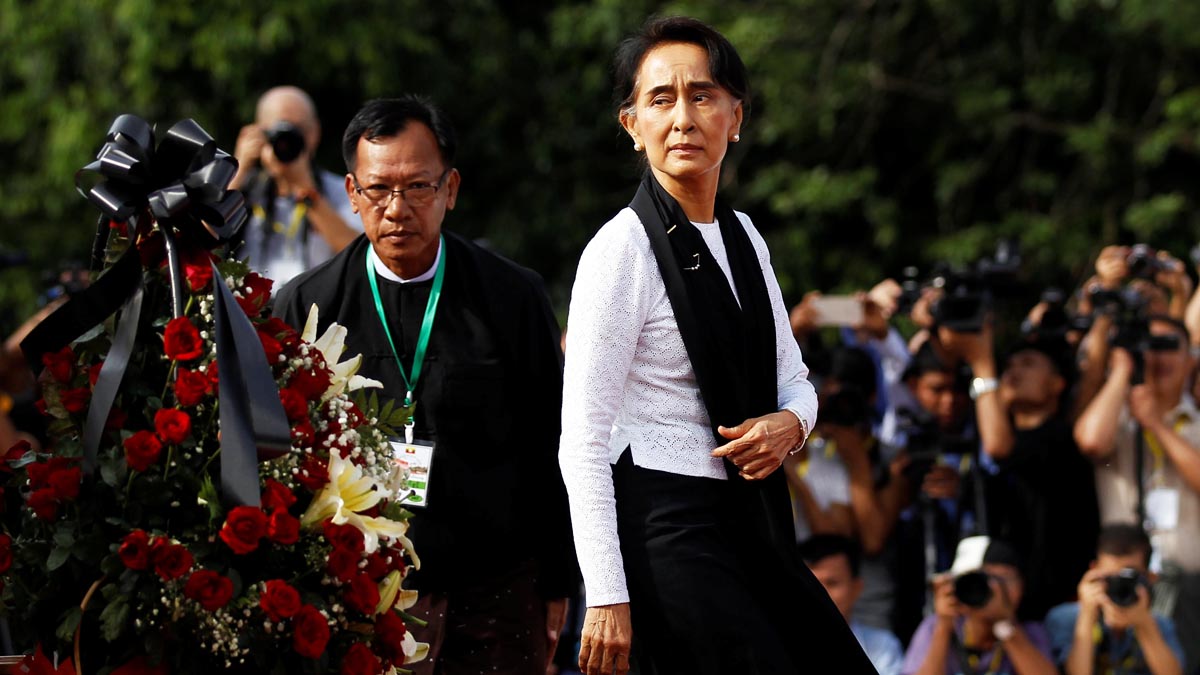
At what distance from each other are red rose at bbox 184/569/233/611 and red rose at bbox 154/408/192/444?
0.90 ft

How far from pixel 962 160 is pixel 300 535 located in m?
10.8

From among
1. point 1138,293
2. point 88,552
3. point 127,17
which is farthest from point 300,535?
point 127,17

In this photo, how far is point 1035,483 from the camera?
684 centimetres

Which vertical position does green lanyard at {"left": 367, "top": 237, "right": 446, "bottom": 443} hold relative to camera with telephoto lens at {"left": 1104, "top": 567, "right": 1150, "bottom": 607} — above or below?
above

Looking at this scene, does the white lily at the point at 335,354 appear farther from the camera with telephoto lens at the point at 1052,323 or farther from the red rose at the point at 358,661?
the camera with telephoto lens at the point at 1052,323

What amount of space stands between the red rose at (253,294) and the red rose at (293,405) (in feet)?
0.69

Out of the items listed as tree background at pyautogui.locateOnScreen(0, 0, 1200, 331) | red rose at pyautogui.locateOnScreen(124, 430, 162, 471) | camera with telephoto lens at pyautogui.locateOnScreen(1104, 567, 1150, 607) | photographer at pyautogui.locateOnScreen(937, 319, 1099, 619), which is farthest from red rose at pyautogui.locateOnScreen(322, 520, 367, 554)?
tree background at pyautogui.locateOnScreen(0, 0, 1200, 331)

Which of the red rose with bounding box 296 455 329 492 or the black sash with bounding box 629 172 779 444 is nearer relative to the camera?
the red rose with bounding box 296 455 329 492

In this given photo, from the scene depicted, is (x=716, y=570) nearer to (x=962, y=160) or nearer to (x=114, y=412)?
(x=114, y=412)

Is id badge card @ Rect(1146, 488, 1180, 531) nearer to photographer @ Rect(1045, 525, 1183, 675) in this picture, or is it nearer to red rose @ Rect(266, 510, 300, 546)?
photographer @ Rect(1045, 525, 1183, 675)

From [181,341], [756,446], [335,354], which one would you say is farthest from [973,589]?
[181,341]

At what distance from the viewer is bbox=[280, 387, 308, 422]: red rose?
3439 mm

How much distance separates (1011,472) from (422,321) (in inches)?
120

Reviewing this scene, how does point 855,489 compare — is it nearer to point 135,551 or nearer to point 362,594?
point 362,594
